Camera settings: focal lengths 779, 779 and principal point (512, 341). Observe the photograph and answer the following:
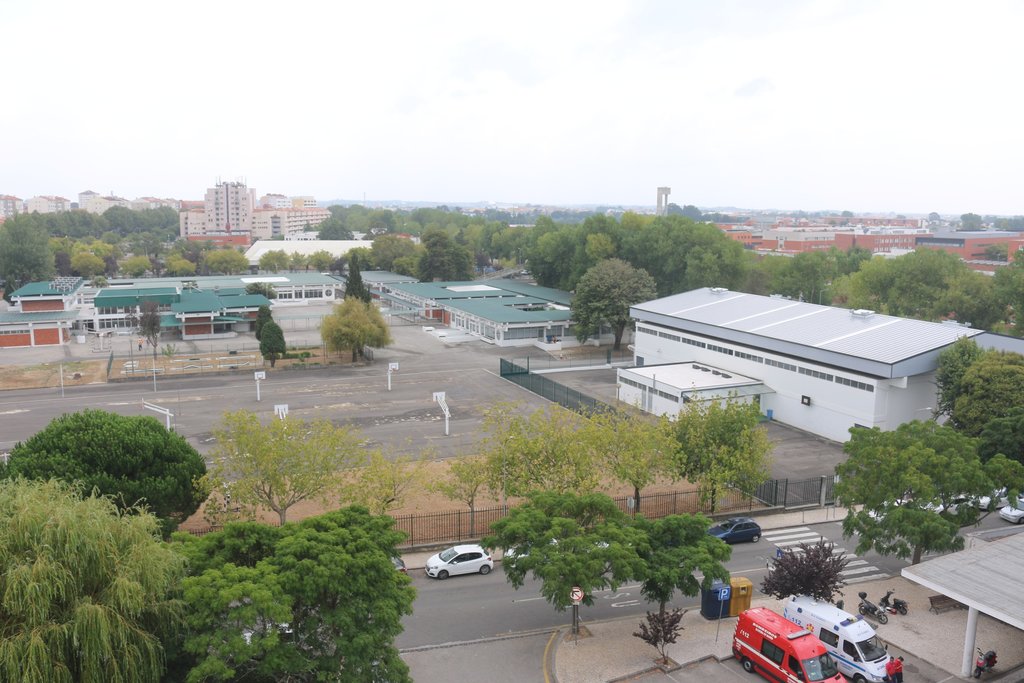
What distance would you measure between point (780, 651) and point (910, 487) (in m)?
7.55

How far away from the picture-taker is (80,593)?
43.9 feet

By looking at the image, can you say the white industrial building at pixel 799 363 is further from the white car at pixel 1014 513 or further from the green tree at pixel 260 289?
the green tree at pixel 260 289

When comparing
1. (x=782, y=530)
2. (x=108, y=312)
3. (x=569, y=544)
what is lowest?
(x=782, y=530)

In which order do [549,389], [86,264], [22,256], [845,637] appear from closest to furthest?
1. [845,637]
2. [549,389]
3. [22,256]
4. [86,264]

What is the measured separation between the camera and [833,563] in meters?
19.0

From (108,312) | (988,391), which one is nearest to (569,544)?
(988,391)

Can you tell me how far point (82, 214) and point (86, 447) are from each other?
186m

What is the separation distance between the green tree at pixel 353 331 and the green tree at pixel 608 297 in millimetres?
15363

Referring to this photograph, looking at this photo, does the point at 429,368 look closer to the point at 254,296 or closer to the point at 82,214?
the point at 254,296

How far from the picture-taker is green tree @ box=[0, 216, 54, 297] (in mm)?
90000

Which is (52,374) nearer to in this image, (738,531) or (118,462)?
(118,462)

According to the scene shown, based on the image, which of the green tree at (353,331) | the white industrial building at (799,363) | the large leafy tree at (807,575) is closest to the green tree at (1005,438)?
the white industrial building at (799,363)

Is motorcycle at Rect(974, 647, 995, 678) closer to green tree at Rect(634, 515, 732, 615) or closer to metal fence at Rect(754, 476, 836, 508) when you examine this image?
green tree at Rect(634, 515, 732, 615)

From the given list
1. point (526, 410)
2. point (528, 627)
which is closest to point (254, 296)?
point (526, 410)
